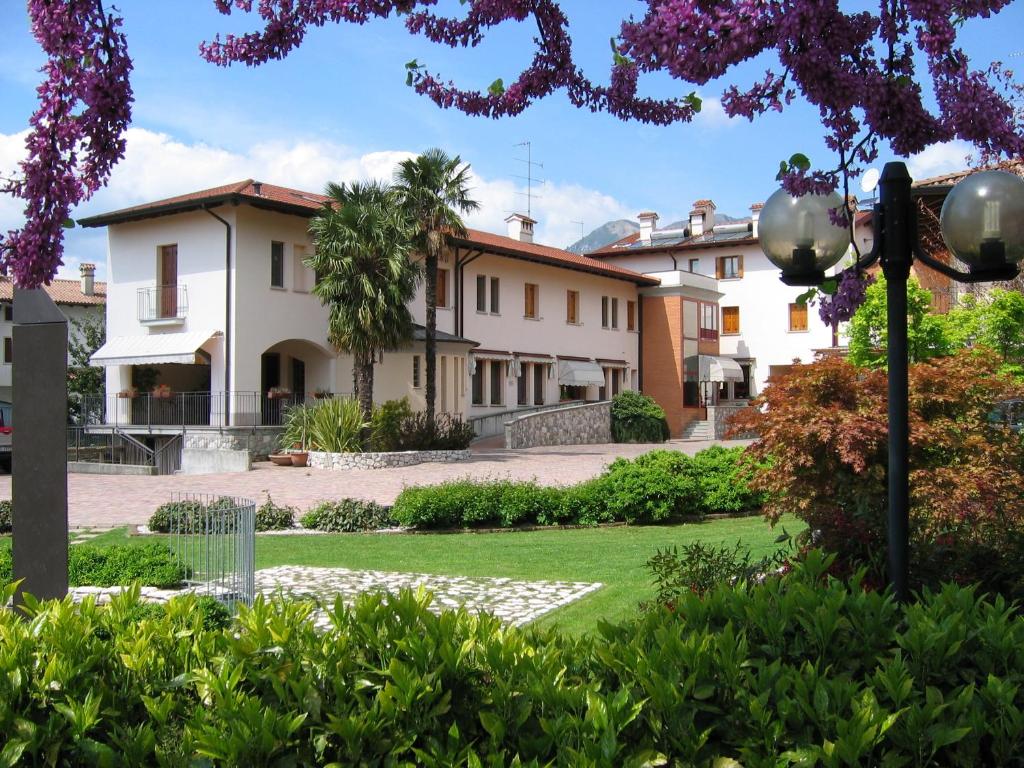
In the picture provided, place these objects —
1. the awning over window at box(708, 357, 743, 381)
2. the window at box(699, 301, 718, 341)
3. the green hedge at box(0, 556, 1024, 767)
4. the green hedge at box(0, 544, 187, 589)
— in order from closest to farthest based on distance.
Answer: the green hedge at box(0, 556, 1024, 767)
the green hedge at box(0, 544, 187, 589)
the awning over window at box(708, 357, 743, 381)
the window at box(699, 301, 718, 341)

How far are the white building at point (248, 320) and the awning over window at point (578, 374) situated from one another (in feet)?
8.85

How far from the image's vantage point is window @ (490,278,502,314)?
36.3 meters

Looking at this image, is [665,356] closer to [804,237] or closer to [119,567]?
[119,567]

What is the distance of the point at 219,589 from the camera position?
836 cm

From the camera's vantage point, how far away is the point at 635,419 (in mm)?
38375

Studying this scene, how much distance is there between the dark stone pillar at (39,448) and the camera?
17.3 ft

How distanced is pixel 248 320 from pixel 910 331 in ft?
58.2

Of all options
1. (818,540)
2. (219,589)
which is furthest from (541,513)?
(818,540)

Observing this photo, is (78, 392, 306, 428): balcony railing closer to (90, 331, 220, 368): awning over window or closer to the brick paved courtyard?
(90, 331, 220, 368): awning over window

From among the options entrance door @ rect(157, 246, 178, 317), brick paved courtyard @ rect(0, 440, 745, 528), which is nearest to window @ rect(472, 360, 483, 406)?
brick paved courtyard @ rect(0, 440, 745, 528)

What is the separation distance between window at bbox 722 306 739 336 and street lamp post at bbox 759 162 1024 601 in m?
45.6

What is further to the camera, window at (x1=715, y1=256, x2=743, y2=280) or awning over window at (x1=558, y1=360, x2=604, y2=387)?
window at (x1=715, y1=256, x2=743, y2=280)

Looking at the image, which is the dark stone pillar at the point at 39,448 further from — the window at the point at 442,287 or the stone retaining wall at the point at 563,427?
the window at the point at 442,287

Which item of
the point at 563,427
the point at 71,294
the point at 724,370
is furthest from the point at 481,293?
the point at 71,294
